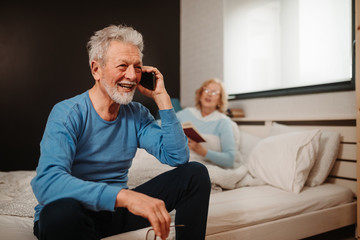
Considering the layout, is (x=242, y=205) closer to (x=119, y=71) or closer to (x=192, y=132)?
(x=192, y=132)

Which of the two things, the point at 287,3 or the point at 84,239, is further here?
the point at 287,3

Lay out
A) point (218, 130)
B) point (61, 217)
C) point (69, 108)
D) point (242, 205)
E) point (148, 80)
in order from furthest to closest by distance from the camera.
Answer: point (218, 130) < point (242, 205) < point (148, 80) < point (69, 108) < point (61, 217)

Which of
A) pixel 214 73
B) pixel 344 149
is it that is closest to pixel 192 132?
pixel 344 149

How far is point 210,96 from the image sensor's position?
2.38m

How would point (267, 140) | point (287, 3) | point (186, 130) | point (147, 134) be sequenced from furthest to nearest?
point (287, 3) → point (267, 140) → point (186, 130) → point (147, 134)

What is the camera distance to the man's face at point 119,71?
1.09 metres

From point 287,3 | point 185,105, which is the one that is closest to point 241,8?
point 287,3

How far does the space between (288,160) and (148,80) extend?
1044 mm

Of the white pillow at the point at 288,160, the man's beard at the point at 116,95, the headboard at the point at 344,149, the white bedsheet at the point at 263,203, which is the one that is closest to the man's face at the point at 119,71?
the man's beard at the point at 116,95

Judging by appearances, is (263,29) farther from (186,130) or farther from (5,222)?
(5,222)

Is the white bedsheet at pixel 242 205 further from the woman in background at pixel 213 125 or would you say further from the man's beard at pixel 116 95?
the man's beard at pixel 116 95

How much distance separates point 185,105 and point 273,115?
140 cm

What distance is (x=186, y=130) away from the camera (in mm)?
1790

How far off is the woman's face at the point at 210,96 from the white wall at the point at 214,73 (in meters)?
0.39
